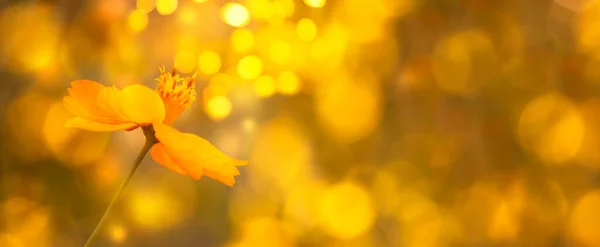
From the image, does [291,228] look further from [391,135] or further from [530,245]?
[530,245]

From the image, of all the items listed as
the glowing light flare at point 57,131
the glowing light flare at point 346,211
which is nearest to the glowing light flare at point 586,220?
the glowing light flare at point 346,211

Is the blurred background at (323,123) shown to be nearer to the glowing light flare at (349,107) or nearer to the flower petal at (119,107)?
the glowing light flare at (349,107)

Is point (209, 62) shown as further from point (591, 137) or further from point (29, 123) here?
point (591, 137)

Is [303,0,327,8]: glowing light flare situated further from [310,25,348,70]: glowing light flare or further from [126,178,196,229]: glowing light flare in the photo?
[126,178,196,229]: glowing light flare

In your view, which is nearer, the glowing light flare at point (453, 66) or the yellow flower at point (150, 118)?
the yellow flower at point (150, 118)

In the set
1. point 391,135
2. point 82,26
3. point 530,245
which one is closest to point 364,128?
point 391,135

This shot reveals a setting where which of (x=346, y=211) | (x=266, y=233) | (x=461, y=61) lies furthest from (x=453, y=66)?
(x=266, y=233)
